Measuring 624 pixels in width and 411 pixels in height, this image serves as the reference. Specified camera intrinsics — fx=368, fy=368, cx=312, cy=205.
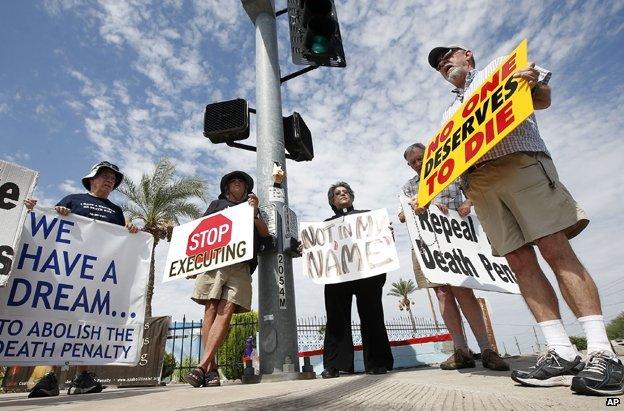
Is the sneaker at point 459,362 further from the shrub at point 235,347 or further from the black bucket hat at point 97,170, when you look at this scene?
the shrub at point 235,347

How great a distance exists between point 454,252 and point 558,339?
1789mm

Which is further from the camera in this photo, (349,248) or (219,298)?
(349,248)

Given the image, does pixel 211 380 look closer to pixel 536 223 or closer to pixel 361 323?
pixel 361 323

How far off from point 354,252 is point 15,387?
29.4 feet

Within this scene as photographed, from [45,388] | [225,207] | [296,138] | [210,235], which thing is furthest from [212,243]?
[45,388]

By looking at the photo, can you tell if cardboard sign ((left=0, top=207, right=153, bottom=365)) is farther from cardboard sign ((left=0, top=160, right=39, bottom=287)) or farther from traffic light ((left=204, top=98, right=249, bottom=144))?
traffic light ((left=204, top=98, right=249, bottom=144))

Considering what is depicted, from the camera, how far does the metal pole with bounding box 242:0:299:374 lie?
3.33 meters

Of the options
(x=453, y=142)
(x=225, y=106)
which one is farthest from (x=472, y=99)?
(x=225, y=106)

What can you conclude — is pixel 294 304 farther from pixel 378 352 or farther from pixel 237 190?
pixel 237 190

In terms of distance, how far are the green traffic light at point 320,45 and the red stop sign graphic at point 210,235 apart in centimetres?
210

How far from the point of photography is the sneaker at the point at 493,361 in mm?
2855

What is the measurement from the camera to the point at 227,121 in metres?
4.18

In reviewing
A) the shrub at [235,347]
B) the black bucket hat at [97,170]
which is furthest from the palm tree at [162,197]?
the black bucket hat at [97,170]

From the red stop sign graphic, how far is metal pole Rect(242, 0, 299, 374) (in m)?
0.42
